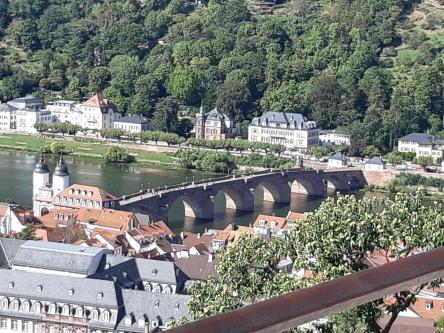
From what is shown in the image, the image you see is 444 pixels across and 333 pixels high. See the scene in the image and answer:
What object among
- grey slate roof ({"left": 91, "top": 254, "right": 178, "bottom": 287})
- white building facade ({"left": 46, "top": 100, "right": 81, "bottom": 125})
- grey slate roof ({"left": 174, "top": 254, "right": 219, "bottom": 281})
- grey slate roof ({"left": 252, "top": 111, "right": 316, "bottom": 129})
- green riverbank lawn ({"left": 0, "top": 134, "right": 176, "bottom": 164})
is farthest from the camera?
white building facade ({"left": 46, "top": 100, "right": 81, "bottom": 125})

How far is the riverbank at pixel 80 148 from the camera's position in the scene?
1359 inches

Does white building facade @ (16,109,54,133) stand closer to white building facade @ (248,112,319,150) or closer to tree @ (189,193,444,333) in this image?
white building facade @ (248,112,319,150)

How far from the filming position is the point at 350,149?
3516cm

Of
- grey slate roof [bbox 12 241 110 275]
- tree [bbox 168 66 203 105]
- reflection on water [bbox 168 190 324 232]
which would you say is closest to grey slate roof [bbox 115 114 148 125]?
tree [bbox 168 66 203 105]

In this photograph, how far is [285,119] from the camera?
36844 mm

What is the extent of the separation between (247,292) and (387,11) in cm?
3933

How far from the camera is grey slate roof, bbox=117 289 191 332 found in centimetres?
1254

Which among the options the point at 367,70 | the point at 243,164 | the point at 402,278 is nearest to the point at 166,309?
the point at 402,278

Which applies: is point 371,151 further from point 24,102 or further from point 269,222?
point 269,222

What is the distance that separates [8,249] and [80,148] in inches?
799

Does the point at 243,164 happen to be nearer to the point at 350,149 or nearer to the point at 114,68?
the point at 350,149

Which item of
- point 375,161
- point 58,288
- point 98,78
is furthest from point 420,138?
point 58,288

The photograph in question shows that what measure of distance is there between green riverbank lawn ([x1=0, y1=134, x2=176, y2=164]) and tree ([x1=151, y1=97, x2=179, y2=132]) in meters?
2.06

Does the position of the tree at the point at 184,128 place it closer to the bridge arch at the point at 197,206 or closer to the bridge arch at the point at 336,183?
the bridge arch at the point at 336,183
